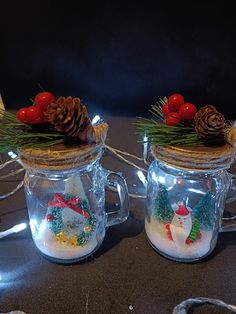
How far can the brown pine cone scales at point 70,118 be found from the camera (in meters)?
0.41

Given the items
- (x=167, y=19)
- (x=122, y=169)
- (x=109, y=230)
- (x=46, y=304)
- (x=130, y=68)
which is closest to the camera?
(x=46, y=304)

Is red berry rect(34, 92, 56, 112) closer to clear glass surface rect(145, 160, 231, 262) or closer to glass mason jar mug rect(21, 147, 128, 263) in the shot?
glass mason jar mug rect(21, 147, 128, 263)

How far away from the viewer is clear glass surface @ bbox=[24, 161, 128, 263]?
490mm

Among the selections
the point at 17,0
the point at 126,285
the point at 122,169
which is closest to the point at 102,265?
the point at 126,285

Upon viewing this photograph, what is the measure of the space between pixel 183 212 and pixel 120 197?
10cm

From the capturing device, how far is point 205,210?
0.50 metres

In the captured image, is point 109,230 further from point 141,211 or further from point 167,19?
point 167,19

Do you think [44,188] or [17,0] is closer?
[44,188]

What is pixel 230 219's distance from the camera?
58cm

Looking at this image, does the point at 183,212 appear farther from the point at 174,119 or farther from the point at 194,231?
the point at 174,119

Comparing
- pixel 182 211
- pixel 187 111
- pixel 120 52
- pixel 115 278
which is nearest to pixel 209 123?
pixel 187 111

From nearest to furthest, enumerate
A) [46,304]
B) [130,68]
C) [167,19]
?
[46,304] < [167,19] < [130,68]

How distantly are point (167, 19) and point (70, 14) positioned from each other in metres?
0.33

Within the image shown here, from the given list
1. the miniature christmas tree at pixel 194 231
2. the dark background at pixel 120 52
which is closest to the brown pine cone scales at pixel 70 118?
the miniature christmas tree at pixel 194 231
